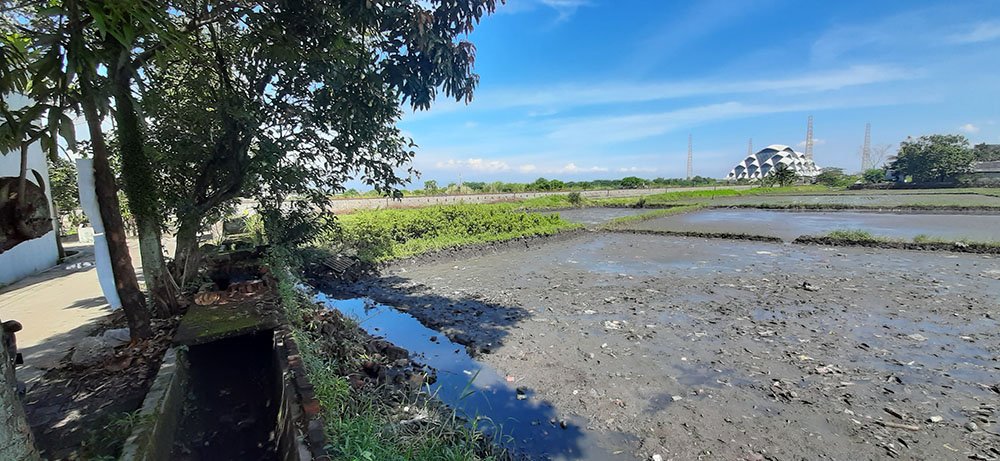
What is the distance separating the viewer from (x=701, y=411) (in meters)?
4.10

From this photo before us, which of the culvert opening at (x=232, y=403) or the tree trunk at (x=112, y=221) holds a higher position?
the tree trunk at (x=112, y=221)

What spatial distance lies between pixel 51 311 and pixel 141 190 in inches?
128

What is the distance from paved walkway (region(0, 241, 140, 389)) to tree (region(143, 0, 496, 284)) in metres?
1.26

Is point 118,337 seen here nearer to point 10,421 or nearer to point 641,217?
point 10,421

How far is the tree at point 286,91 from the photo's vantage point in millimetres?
3855

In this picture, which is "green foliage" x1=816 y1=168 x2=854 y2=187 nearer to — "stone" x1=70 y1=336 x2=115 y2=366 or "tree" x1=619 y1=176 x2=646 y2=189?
"tree" x1=619 y1=176 x2=646 y2=189

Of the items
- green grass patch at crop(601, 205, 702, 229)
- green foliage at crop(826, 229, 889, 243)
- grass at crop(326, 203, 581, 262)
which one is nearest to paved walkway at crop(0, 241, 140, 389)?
grass at crop(326, 203, 581, 262)

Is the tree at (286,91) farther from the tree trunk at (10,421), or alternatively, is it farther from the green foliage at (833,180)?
the green foliage at (833,180)

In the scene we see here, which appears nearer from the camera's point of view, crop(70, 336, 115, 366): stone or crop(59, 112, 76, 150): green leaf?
crop(59, 112, 76, 150): green leaf

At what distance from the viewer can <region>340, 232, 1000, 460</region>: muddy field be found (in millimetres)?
3719

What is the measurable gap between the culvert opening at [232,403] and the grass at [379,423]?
1.52ft

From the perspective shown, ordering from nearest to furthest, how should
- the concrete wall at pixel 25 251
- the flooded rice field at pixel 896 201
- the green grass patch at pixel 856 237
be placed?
the concrete wall at pixel 25 251, the green grass patch at pixel 856 237, the flooded rice field at pixel 896 201

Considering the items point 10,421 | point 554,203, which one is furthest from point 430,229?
point 554,203

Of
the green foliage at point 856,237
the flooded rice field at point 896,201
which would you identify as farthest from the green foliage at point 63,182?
the flooded rice field at point 896,201
